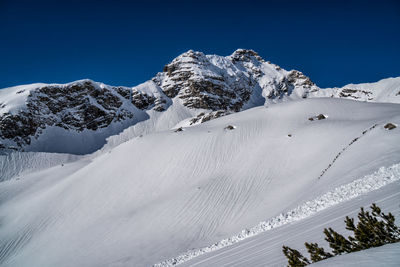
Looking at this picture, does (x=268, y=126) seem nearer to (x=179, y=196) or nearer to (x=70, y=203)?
(x=179, y=196)

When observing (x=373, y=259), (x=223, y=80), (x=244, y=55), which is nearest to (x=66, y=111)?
(x=223, y=80)

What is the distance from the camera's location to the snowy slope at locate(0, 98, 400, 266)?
47.1 ft

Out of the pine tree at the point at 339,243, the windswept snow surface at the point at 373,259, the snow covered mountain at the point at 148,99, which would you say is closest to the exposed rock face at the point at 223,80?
the snow covered mountain at the point at 148,99

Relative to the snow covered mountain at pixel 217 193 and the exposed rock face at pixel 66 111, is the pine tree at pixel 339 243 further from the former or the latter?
the exposed rock face at pixel 66 111

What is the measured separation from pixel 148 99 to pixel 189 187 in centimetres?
8913

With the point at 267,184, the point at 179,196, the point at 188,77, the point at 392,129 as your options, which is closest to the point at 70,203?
the point at 179,196

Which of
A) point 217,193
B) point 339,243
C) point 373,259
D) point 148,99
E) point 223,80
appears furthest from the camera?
point 223,80

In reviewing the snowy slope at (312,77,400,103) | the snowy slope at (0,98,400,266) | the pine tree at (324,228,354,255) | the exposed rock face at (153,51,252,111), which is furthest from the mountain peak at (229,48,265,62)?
the pine tree at (324,228,354,255)

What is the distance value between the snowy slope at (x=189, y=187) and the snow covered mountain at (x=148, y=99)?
43485 mm

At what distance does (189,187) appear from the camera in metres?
20.4

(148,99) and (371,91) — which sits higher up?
(148,99)

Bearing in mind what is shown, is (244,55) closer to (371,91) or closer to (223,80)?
(223,80)

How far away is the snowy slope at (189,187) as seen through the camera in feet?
47.1

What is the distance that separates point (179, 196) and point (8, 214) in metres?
20.1
